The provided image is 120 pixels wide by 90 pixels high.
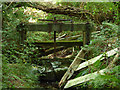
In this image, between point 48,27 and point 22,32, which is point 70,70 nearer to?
point 48,27

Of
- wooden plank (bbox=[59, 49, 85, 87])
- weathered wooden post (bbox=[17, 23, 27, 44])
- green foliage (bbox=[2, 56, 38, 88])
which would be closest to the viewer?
green foliage (bbox=[2, 56, 38, 88])

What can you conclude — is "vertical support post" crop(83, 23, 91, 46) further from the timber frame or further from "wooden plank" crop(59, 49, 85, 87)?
"wooden plank" crop(59, 49, 85, 87)

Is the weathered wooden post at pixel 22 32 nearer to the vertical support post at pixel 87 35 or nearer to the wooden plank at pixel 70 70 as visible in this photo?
the wooden plank at pixel 70 70

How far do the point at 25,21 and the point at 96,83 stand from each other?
7.77 feet

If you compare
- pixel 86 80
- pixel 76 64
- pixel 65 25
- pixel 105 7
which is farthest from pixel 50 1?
pixel 86 80

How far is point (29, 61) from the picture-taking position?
11.9ft

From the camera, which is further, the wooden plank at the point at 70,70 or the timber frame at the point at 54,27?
the timber frame at the point at 54,27

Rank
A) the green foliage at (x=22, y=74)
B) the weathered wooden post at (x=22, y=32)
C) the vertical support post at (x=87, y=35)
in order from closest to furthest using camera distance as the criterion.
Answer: the green foliage at (x=22, y=74)
the weathered wooden post at (x=22, y=32)
the vertical support post at (x=87, y=35)

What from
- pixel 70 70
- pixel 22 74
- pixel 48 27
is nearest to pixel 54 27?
pixel 48 27

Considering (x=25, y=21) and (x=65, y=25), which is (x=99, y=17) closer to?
(x=65, y=25)

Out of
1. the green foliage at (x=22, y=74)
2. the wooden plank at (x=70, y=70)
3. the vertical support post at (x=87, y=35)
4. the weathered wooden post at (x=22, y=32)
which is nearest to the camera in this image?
the green foliage at (x=22, y=74)

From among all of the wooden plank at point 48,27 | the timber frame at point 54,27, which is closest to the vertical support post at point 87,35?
the timber frame at point 54,27

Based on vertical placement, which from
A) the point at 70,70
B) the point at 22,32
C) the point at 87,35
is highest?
the point at 22,32

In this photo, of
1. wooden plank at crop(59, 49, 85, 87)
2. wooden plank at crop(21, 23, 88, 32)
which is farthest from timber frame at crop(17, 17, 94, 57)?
wooden plank at crop(59, 49, 85, 87)
